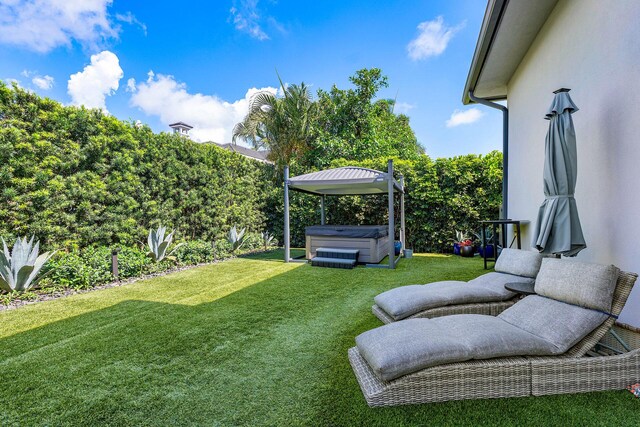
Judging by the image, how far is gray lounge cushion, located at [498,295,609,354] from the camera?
220cm

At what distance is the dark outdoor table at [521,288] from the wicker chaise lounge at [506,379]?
916 mm

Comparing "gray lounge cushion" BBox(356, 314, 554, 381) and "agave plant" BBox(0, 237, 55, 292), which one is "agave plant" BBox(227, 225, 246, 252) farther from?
"gray lounge cushion" BBox(356, 314, 554, 381)

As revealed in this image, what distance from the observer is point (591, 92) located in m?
3.40

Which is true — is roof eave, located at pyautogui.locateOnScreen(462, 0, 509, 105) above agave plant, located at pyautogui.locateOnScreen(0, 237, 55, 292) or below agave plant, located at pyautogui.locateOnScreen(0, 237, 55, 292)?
above

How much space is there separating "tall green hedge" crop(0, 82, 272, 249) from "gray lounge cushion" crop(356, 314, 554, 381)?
5.60 m

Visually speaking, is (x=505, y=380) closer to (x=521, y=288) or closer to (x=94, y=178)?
(x=521, y=288)

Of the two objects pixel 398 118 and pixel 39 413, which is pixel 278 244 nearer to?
pixel 39 413

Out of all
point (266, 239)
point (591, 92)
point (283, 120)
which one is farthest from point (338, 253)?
point (283, 120)

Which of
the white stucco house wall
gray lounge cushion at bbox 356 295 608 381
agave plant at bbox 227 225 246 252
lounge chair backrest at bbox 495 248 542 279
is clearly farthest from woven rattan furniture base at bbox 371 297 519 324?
agave plant at bbox 227 225 246 252

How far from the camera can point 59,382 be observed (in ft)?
7.84

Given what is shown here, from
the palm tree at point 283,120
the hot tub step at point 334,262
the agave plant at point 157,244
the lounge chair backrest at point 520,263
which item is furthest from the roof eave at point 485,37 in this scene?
the palm tree at point 283,120

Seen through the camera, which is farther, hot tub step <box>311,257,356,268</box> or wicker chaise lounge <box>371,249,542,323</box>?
hot tub step <box>311,257,356,268</box>

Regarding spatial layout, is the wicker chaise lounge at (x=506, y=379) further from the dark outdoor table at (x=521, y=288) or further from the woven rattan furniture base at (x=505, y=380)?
the dark outdoor table at (x=521, y=288)

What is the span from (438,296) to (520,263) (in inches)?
53.5
